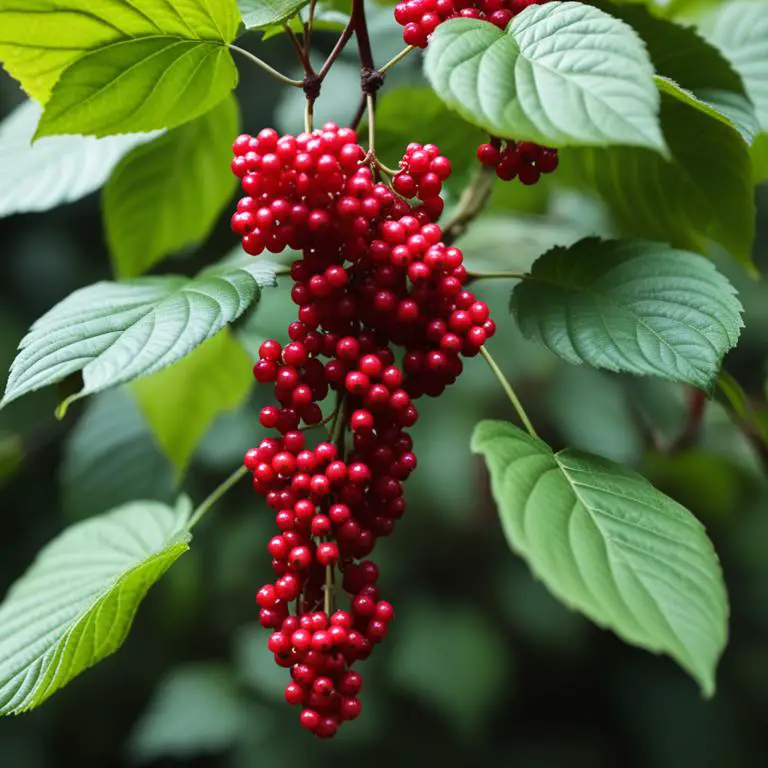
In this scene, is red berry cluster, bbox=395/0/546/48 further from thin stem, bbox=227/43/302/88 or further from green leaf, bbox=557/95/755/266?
green leaf, bbox=557/95/755/266

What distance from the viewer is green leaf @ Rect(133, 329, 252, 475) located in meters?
1.06

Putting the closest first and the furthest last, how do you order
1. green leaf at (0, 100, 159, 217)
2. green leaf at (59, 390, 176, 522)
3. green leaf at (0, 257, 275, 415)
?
green leaf at (0, 257, 275, 415) < green leaf at (0, 100, 159, 217) < green leaf at (59, 390, 176, 522)

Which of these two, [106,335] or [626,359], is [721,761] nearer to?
[626,359]

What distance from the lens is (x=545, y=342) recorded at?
675 millimetres

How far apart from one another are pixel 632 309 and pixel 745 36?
557mm

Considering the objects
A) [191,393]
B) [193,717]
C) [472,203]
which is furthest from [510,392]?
[193,717]

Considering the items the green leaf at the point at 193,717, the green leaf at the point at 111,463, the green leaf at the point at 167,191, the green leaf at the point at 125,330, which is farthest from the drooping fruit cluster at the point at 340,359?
the green leaf at the point at 193,717

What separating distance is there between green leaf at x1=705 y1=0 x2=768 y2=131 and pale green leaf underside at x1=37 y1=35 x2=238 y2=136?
0.59m

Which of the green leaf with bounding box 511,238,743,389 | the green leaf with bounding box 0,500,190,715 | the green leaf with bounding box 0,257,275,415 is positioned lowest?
the green leaf with bounding box 0,500,190,715

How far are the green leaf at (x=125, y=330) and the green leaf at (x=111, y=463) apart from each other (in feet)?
Answer: 2.38

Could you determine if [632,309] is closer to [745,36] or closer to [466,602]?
[745,36]

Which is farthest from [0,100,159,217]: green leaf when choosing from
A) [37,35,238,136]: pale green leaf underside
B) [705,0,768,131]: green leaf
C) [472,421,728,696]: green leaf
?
[705,0,768,131]: green leaf

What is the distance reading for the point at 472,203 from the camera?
0.98 meters

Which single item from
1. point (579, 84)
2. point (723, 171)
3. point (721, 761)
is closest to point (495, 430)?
point (579, 84)
